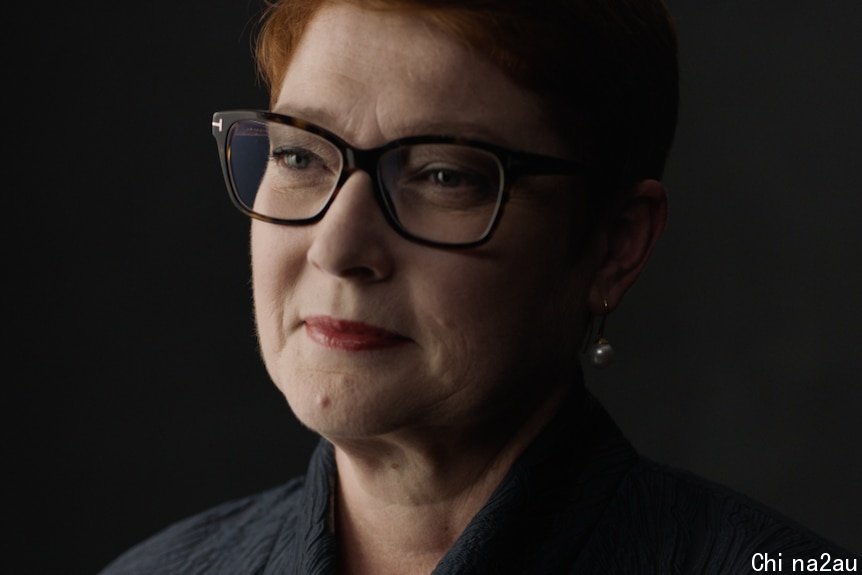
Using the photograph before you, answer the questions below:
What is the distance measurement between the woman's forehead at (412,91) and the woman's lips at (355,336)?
20cm

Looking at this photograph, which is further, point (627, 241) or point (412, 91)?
point (627, 241)

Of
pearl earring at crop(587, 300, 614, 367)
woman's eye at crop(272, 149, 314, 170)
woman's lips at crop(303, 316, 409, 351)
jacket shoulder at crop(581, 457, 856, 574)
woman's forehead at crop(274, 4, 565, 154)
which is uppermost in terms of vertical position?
woman's forehead at crop(274, 4, 565, 154)

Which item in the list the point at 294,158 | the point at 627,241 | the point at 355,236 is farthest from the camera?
the point at 627,241

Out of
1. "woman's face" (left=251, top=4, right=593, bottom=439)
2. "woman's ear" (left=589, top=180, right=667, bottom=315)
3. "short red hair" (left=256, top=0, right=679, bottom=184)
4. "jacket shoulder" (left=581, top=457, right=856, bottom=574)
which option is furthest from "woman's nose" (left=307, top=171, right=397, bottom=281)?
"jacket shoulder" (left=581, top=457, right=856, bottom=574)

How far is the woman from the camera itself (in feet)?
5.16

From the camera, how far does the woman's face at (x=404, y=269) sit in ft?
5.13

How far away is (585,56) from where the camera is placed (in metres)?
1.62

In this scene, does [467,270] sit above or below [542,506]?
above

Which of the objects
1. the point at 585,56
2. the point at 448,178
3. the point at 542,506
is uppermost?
the point at 585,56

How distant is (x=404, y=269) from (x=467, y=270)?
69 mm

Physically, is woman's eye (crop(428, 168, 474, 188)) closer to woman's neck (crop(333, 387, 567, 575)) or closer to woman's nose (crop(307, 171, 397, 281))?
woman's nose (crop(307, 171, 397, 281))

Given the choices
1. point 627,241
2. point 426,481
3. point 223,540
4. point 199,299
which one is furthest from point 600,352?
point 199,299

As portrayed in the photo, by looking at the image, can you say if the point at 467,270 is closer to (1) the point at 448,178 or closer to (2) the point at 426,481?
(1) the point at 448,178

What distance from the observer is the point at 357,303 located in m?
1.55
